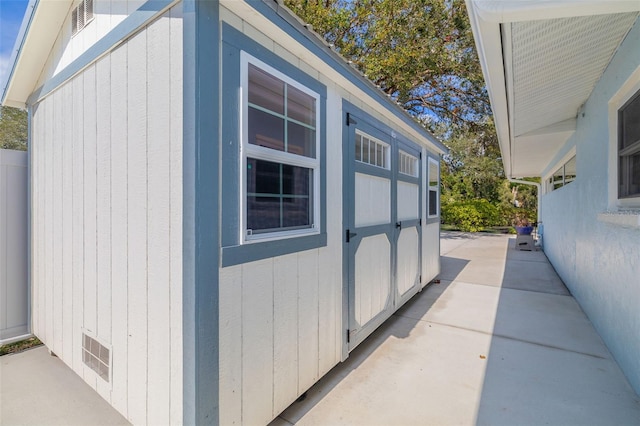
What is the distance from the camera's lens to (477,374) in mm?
2744

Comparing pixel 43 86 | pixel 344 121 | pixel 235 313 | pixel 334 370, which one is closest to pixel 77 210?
pixel 43 86

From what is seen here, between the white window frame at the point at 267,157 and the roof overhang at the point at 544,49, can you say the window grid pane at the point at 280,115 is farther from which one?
the roof overhang at the point at 544,49

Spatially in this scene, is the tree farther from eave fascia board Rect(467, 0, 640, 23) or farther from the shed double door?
eave fascia board Rect(467, 0, 640, 23)

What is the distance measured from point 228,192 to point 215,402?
43.3 inches

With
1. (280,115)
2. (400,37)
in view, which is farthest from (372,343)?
(400,37)

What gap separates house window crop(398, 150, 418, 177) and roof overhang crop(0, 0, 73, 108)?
3624 millimetres

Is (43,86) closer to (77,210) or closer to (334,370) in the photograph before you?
(77,210)

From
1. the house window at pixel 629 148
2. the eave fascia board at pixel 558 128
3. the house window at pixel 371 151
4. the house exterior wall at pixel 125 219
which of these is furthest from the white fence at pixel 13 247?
the eave fascia board at pixel 558 128

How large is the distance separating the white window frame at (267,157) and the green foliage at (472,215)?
16047 millimetres

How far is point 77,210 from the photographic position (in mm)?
2477

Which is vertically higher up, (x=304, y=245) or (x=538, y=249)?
(x=304, y=245)

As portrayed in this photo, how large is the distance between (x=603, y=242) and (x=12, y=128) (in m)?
21.4

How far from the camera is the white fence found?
324 centimetres

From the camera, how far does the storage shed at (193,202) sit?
1641mm
